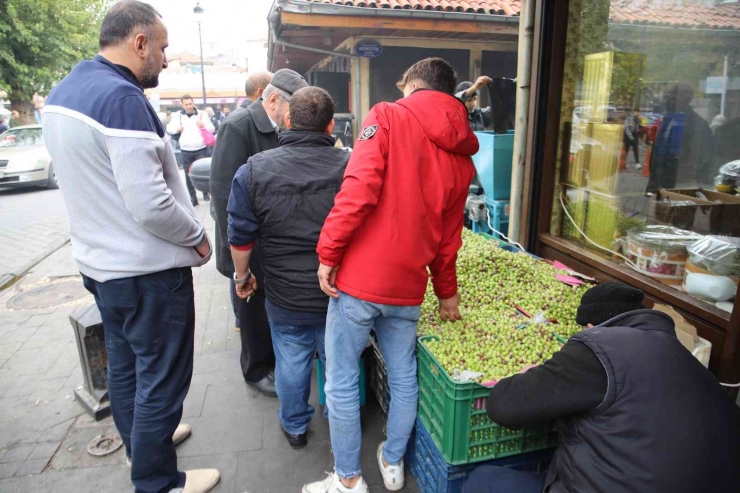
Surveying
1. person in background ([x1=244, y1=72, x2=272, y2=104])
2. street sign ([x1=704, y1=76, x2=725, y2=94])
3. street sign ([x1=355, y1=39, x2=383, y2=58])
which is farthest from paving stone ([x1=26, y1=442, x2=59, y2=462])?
street sign ([x1=355, y1=39, x2=383, y2=58])

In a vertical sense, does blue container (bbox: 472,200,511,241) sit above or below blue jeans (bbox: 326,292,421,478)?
above

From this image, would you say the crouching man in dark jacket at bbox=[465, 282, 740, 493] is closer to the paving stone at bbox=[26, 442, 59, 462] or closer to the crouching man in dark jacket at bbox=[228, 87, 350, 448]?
the crouching man in dark jacket at bbox=[228, 87, 350, 448]

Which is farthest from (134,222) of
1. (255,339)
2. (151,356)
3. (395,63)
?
Result: (395,63)

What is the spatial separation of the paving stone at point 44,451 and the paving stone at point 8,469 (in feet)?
0.25

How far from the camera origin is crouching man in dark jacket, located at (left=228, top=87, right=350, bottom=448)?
244 centimetres

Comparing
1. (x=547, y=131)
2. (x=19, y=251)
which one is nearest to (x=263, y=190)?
(x=547, y=131)

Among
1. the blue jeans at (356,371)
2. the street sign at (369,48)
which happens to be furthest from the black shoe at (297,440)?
the street sign at (369,48)

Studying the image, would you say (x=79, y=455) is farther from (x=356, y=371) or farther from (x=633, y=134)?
(x=633, y=134)

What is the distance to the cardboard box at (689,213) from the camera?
300 centimetres

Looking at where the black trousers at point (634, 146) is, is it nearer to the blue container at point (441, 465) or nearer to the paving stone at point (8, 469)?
the blue container at point (441, 465)

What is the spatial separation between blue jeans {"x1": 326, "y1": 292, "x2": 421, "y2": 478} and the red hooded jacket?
0.16m

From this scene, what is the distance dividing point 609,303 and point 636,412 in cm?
45

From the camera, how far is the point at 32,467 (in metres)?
2.88

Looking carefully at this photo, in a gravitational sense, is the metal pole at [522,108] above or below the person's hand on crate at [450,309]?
above
